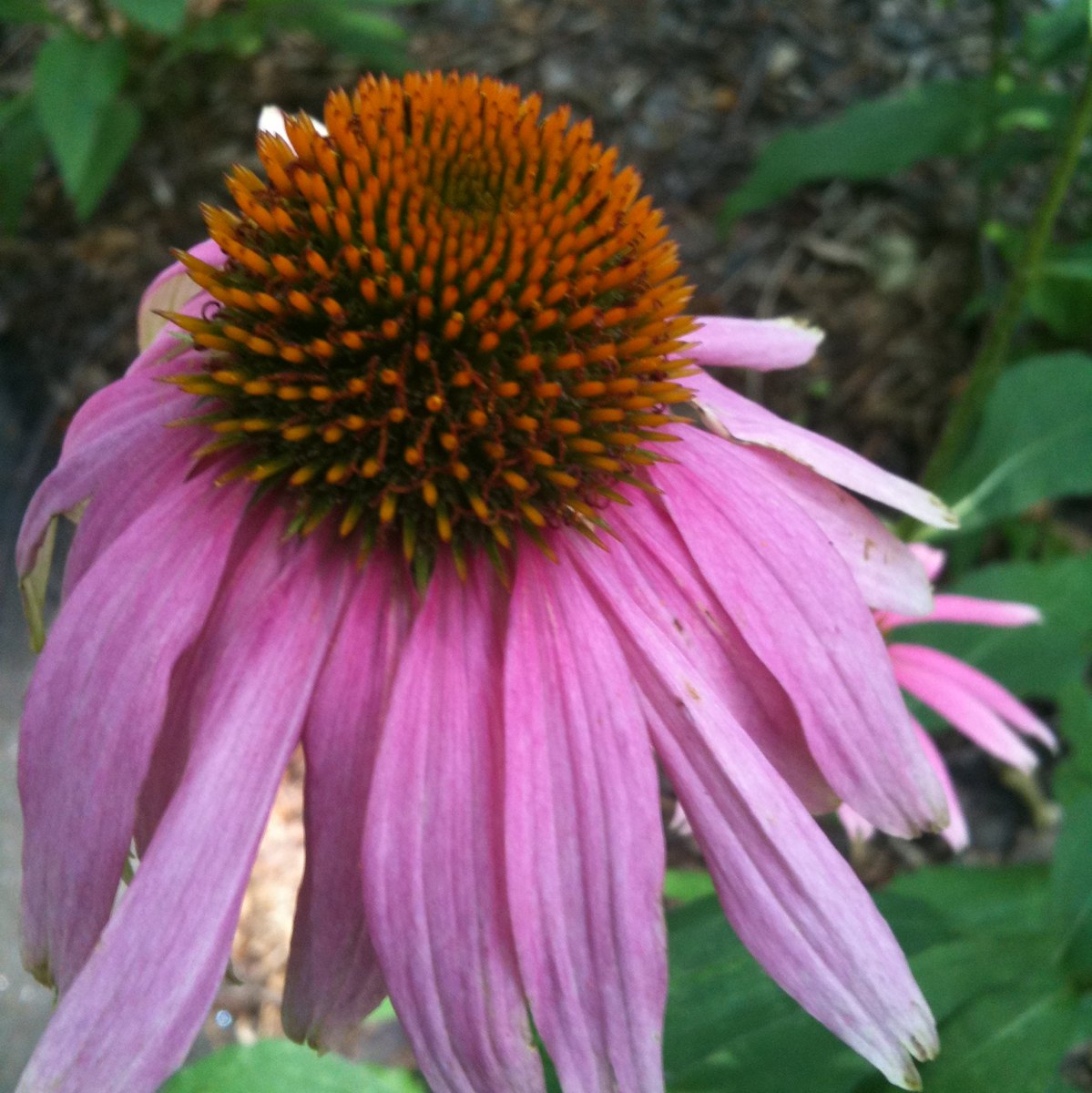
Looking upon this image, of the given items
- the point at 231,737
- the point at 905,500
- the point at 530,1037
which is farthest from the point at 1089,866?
the point at 231,737

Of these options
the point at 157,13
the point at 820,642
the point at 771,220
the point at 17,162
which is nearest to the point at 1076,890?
the point at 820,642

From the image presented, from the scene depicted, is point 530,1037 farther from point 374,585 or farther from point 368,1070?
point 368,1070

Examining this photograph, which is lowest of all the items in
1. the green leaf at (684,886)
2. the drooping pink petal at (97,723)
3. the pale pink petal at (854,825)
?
the green leaf at (684,886)

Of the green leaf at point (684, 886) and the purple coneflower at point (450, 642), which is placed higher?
the purple coneflower at point (450, 642)

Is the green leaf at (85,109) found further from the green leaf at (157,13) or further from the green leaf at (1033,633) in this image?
the green leaf at (1033,633)

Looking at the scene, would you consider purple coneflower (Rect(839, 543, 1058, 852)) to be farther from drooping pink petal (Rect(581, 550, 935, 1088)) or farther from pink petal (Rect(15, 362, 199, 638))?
pink petal (Rect(15, 362, 199, 638))

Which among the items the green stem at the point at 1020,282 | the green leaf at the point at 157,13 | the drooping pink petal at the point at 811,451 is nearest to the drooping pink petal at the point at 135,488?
the drooping pink petal at the point at 811,451
